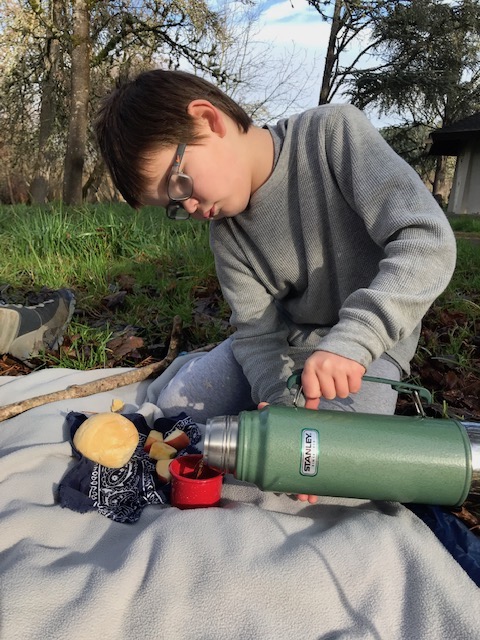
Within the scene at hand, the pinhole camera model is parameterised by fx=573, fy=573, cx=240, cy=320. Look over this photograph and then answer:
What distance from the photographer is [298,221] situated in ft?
6.16

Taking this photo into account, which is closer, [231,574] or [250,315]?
[231,574]

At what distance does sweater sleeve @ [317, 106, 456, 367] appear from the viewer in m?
1.36

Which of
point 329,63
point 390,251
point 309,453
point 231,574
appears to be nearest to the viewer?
point 231,574

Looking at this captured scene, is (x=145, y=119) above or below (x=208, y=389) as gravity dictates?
above

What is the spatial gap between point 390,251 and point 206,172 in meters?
0.55

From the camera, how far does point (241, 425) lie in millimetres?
1342

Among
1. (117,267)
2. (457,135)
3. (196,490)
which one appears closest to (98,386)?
(196,490)

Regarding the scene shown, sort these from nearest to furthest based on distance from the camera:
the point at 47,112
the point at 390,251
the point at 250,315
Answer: the point at 390,251
the point at 250,315
the point at 47,112

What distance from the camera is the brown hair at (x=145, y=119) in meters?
1.59

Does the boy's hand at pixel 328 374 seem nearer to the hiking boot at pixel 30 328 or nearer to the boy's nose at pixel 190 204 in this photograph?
the boy's nose at pixel 190 204

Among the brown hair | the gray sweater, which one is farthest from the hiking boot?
the brown hair

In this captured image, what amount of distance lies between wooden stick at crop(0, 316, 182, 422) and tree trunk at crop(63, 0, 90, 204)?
5.90 m

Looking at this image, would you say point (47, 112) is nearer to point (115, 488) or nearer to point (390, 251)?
point (115, 488)

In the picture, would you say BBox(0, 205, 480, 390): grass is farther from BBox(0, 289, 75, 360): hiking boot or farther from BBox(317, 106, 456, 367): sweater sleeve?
BBox(317, 106, 456, 367): sweater sleeve
